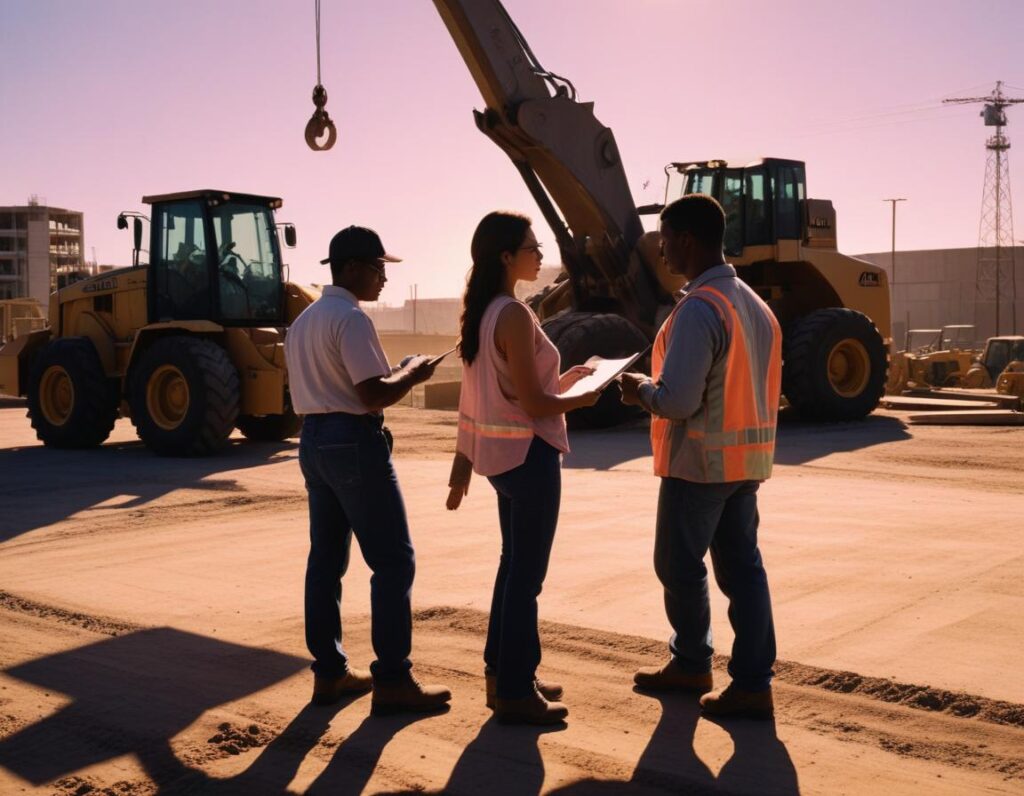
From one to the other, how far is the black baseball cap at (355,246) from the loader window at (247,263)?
11427mm

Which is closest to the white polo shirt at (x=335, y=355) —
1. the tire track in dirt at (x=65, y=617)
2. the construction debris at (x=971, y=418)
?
the tire track in dirt at (x=65, y=617)

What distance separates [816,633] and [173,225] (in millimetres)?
11973

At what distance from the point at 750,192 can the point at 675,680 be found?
47.7ft

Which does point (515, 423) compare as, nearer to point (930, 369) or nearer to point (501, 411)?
point (501, 411)

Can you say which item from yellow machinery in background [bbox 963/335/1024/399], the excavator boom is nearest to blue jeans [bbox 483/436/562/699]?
the excavator boom

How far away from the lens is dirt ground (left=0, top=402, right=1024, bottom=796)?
4344 mm

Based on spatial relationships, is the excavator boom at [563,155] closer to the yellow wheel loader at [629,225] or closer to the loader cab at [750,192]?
the yellow wheel loader at [629,225]

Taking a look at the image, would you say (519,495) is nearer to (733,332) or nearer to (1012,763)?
(733,332)

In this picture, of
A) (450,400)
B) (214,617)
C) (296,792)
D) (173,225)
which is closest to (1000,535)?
(214,617)

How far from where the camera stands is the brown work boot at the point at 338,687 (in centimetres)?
506

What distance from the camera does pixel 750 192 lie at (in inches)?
740

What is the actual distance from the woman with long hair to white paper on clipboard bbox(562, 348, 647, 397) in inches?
1.9

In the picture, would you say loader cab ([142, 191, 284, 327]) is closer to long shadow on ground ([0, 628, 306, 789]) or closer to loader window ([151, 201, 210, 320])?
loader window ([151, 201, 210, 320])

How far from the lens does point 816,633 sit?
6039 mm
